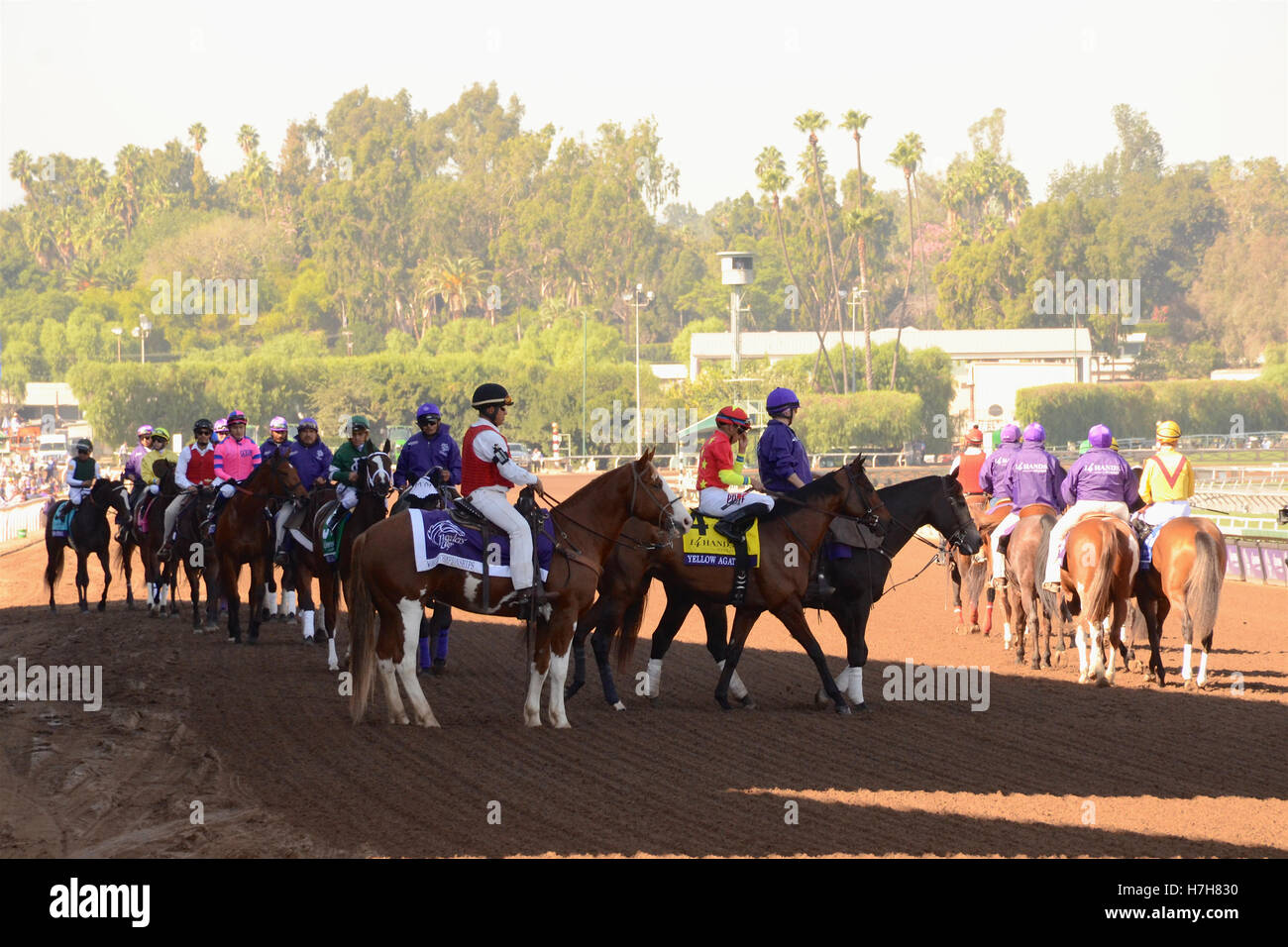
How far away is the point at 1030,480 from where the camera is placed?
15.8 meters

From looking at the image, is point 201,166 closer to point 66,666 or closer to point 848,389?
point 848,389

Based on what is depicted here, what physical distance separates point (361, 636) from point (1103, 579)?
6.39 meters

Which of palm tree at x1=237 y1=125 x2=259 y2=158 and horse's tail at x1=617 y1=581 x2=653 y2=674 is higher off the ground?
palm tree at x1=237 y1=125 x2=259 y2=158

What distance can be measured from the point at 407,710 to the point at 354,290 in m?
132

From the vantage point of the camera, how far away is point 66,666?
15109mm

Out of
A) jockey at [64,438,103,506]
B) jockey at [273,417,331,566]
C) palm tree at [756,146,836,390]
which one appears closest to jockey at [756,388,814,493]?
jockey at [273,417,331,566]

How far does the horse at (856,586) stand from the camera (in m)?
12.8

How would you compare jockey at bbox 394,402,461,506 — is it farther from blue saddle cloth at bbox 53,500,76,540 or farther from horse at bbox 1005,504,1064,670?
blue saddle cloth at bbox 53,500,76,540

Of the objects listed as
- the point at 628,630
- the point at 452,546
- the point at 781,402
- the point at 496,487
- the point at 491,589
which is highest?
the point at 781,402

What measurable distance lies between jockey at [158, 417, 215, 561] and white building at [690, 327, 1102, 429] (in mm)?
78758

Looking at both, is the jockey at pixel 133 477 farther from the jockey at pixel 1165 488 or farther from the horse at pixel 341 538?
the jockey at pixel 1165 488

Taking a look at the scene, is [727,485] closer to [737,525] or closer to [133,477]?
[737,525]

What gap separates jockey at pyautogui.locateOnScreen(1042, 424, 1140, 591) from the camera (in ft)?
47.1

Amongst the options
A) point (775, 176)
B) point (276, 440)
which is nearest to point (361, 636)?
point (276, 440)
